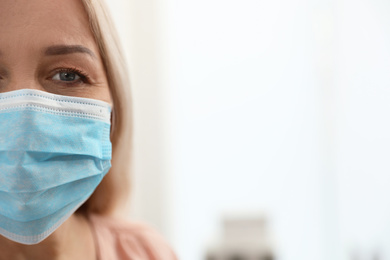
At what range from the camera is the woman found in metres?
0.73

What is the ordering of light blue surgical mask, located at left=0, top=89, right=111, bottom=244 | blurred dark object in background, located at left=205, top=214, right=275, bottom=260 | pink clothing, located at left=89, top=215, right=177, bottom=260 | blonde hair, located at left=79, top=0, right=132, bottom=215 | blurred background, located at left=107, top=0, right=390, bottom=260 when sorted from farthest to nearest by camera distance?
1. blurred background, located at left=107, top=0, right=390, bottom=260
2. blurred dark object in background, located at left=205, top=214, right=275, bottom=260
3. pink clothing, located at left=89, top=215, right=177, bottom=260
4. blonde hair, located at left=79, top=0, right=132, bottom=215
5. light blue surgical mask, located at left=0, top=89, right=111, bottom=244

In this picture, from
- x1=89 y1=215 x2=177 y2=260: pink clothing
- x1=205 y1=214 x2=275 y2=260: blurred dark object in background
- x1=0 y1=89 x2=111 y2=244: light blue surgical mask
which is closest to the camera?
x1=0 y1=89 x2=111 y2=244: light blue surgical mask

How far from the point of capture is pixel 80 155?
31.3 inches

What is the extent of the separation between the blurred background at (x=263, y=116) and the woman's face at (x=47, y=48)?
49.4 inches

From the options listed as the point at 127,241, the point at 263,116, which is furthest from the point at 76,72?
the point at 263,116

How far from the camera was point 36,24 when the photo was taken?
2.55 ft

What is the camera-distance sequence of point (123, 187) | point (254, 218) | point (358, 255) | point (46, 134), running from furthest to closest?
point (358, 255) → point (254, 218) → point (123, 187) → point (46, 134)

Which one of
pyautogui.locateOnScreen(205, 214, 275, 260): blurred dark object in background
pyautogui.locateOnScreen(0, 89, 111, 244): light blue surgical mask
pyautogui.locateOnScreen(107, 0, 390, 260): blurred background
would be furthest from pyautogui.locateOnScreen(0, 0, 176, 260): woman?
pyautogui.locateOnScreen(107, 0, 390, 260): blurred background

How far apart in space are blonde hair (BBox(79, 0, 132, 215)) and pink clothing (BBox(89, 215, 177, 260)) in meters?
0.04

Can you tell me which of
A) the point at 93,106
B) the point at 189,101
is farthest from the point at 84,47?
the point at 189,101

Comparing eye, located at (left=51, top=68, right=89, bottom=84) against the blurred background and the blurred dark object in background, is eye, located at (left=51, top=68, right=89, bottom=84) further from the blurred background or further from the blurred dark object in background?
the blurred background

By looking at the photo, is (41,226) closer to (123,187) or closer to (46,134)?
(46,134)

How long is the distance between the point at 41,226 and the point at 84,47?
Answer: 331 mm

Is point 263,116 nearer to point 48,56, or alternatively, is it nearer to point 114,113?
point 114,113
